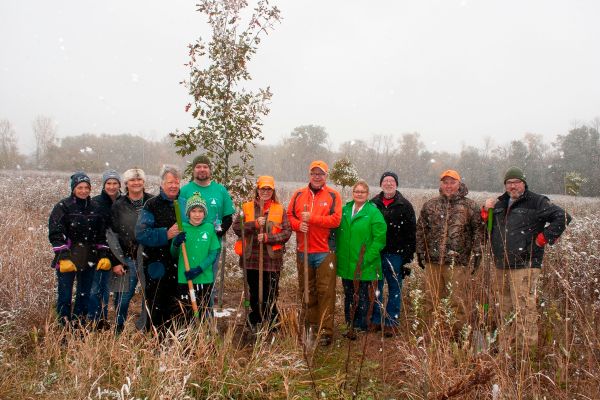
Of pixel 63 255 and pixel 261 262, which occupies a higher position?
pixel 63 255

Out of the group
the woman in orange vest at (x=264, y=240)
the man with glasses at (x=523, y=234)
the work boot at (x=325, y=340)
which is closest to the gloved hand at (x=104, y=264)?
the woman in orange vest at (x=264, y=240)

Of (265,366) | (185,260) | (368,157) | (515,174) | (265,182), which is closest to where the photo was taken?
(265,366)

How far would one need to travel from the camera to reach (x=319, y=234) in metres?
4.78

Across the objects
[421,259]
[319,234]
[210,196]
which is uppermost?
[210,196]

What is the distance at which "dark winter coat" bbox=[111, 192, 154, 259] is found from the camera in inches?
173

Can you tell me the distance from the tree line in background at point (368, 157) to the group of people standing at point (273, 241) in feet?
97.3

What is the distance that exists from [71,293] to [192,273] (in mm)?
1426

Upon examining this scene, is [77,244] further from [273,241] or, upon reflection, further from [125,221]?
[273,241]

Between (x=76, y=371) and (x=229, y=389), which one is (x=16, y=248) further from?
(x=229, y=389)

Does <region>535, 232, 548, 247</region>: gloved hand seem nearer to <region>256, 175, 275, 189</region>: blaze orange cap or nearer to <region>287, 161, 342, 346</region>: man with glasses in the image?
<region>287, 161, 342, 346</region>: man with glasses

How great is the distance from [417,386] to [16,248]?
5.97m

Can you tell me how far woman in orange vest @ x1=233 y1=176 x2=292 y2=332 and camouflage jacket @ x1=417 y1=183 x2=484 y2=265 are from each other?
5.63 ft

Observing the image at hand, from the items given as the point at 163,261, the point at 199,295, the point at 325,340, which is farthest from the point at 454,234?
the point at 163,261

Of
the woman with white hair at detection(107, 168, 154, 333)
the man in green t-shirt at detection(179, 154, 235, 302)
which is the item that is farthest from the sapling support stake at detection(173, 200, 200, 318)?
the woman with white hair at detection(107, 168, 154, 333)
